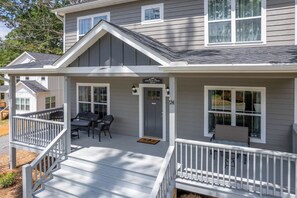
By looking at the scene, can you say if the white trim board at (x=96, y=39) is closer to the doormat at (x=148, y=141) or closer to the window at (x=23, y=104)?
the doormat at (x=148, y=141)

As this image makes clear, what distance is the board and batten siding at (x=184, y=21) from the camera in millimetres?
6633

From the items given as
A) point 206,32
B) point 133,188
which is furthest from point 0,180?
point 206,32

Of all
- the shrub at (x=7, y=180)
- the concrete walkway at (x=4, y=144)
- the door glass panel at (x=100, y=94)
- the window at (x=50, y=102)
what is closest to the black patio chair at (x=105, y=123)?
the door glass panel at (x=100, y=94)

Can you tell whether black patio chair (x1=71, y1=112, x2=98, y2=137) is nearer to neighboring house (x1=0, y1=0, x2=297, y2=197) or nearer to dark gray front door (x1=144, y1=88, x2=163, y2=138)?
neighboring house (x1=0, y1=0, x2=297, y2=197)

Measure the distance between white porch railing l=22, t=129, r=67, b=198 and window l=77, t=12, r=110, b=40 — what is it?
4974mm

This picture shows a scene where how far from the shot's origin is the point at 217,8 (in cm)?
743

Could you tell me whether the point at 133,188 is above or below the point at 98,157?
below

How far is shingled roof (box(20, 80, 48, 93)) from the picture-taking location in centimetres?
1922

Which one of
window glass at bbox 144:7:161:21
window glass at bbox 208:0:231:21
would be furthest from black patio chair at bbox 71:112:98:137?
window glass at bbox 208:0:231:21

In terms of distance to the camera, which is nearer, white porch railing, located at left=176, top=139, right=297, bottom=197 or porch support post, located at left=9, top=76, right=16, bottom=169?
white porch railing, located at left=176, top=139, right=297, bottom=197

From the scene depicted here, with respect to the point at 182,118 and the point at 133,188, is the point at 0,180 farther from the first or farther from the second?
the point at 182,118

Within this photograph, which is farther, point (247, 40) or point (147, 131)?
point (147, 131)

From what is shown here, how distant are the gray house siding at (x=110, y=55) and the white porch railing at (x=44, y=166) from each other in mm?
2358

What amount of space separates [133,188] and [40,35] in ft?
79.6
